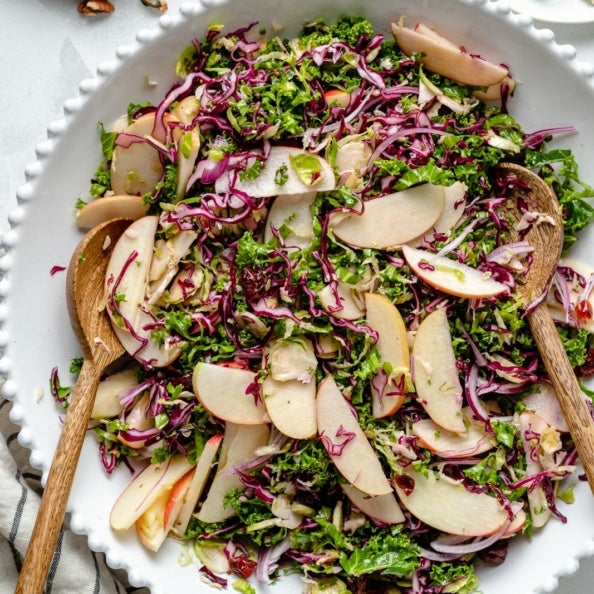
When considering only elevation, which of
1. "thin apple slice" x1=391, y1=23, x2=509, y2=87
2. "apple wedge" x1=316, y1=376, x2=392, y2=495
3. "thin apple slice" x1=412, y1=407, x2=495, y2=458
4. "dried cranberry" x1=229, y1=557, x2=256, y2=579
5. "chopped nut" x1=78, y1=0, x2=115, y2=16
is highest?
"thin apple slice" x1=391, y1=23, x2=509, y2=87

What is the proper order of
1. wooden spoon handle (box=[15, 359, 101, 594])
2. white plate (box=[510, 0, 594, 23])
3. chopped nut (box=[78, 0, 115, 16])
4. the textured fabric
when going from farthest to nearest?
chopped nut (box=[78, 0, 115, 16]) → white plate (box=[510, 0, 594, 23]) → the textured fabric → wooden spoon handle (box=[15, 359, 101, 594])

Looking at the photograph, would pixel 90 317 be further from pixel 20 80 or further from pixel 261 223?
pixel 20 80

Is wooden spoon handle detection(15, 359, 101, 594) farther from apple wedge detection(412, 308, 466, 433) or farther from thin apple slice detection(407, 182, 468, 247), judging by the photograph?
thin apple slice detection(407, 182, 468, 247)

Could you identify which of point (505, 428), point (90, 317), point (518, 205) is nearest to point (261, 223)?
point (90, 317)

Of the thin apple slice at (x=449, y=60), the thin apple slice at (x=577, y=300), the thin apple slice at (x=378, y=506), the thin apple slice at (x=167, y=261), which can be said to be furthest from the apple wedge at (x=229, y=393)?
the thin apple slice at (x=449, y=60)

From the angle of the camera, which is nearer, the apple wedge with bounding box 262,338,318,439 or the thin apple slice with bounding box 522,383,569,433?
the apple wedge with bounding box 262,338,318,439

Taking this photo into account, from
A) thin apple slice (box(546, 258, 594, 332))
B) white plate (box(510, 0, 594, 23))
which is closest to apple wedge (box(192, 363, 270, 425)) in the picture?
thin apple slice (box(546, 258, 594, 332))

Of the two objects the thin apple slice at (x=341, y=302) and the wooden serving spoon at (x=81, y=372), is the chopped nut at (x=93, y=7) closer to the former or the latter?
the wooden serving spoon at (x=81, y=372)
